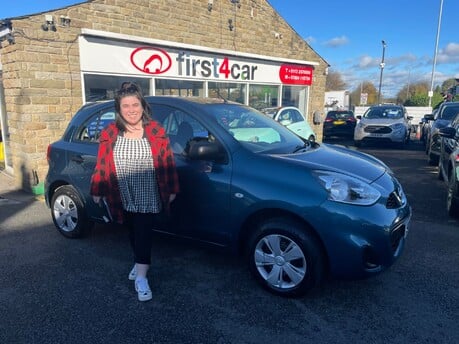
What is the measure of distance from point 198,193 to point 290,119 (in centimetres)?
695

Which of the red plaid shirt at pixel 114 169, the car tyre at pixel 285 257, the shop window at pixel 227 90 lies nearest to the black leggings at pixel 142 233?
the red plaid shirt at pixel 114 169

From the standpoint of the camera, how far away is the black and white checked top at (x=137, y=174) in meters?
2.87

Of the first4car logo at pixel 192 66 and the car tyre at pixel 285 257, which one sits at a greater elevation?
the first4car logo at pixel 192 66

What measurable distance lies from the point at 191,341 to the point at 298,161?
5.33ft

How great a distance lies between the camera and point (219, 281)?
335cm

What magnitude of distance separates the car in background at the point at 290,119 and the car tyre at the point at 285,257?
6417 millimetres

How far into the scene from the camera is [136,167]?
2871 millimetres

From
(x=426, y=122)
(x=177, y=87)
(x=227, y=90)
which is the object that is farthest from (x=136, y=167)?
(x=426, y=122)

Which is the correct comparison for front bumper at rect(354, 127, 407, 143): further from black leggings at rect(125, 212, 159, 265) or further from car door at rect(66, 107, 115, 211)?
black leggings at rect(125, 212, 159, 265)

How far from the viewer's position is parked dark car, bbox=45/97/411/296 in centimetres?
273

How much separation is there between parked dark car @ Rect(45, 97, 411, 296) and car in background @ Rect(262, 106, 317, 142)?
5.61 meters

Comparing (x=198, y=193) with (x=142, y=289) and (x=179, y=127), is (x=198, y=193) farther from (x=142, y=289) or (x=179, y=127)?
(x=142, y=289)

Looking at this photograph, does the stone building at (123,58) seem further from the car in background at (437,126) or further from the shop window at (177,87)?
the car in background at (437,126)

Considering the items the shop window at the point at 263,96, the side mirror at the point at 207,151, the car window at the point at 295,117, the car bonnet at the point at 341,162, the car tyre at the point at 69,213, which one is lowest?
the car tyre at the point at 69,213
